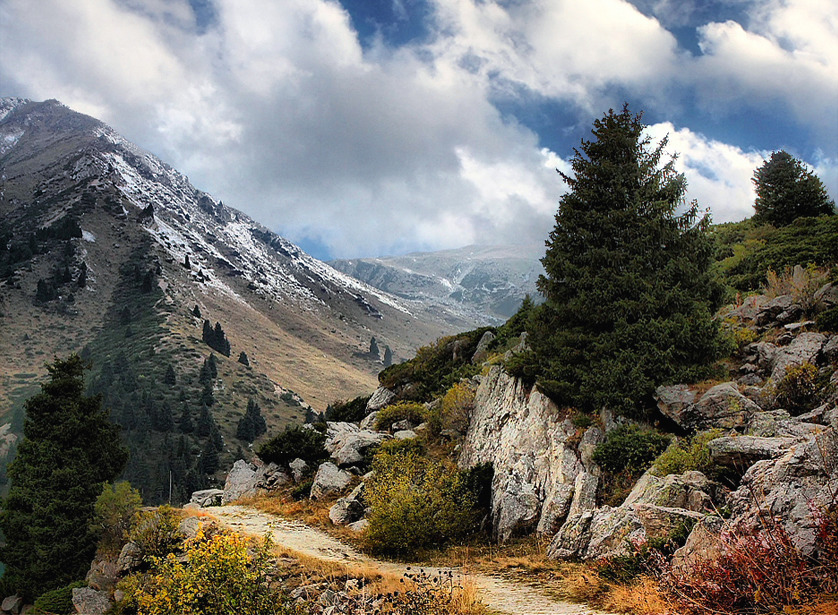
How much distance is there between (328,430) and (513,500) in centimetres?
1823

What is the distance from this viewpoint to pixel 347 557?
45.6 feet

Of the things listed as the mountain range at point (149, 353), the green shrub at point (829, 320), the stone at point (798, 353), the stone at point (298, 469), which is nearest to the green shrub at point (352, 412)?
the stone at point (298, 469)

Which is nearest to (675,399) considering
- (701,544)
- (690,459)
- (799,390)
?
(799,390)

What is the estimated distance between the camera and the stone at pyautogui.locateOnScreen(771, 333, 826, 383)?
13.6 meters

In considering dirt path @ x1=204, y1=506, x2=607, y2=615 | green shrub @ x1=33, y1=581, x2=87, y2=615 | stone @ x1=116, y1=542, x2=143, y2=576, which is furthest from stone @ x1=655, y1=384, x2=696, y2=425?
green shrub @ x1=33, y1=581, x2=87, y2=615

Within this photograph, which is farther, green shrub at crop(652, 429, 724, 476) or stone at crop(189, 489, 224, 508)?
stone at crop(189, 489, 224, 508)

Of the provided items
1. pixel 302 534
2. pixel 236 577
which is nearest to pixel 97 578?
pixel 302 534

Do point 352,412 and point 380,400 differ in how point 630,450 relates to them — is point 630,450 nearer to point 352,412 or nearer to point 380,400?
point 380,400

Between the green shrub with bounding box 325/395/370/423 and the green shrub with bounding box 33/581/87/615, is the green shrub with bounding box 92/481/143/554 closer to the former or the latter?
the green shrub with bounding box 33/581/87/615

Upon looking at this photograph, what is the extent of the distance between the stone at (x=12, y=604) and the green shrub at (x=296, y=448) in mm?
21916

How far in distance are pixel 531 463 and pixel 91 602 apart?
50.5 feet

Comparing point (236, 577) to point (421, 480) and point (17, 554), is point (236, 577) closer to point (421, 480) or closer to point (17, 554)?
point (421, 480)

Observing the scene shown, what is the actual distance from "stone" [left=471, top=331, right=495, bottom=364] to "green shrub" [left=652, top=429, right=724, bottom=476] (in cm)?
2246

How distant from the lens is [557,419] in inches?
629
